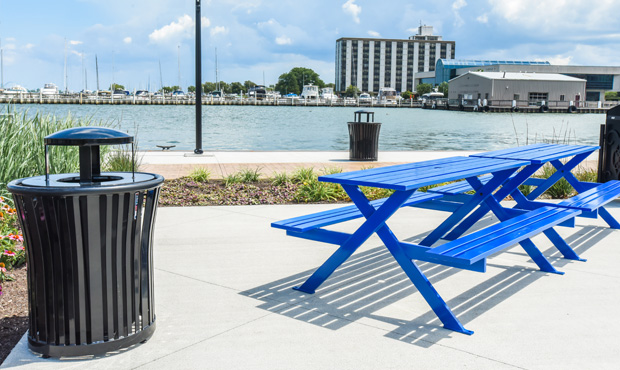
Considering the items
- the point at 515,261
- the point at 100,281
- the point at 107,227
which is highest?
the point at 107,227

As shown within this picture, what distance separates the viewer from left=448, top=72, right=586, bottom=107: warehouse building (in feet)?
338

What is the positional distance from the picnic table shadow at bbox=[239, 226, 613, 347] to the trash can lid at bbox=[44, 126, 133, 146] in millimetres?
1691

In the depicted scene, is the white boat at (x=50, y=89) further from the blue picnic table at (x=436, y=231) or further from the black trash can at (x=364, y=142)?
the blue picnic table at (x=436, y=231)

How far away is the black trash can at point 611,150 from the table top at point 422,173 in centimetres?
398

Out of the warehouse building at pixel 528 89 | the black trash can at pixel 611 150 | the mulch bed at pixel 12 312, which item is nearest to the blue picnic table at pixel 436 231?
the mulch bed at pixel 12 312

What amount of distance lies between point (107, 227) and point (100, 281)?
0.30m

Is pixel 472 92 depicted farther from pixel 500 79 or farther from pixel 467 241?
pixel 467 241

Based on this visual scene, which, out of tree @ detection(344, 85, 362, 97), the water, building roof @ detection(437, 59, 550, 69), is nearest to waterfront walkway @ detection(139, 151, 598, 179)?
the water

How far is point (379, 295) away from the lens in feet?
15.3

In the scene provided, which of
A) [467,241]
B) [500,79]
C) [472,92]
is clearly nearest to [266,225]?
[467,241]

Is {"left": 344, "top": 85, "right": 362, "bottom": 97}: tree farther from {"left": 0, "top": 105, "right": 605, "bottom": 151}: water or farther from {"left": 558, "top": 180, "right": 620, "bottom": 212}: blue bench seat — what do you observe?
{"left": 558, "top": 180, "right": 620, "bottom": 212}: blue bench seat

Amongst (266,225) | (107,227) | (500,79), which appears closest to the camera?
(107,227)

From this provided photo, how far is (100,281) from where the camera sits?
3316 mm

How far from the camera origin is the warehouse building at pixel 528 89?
338 ft
